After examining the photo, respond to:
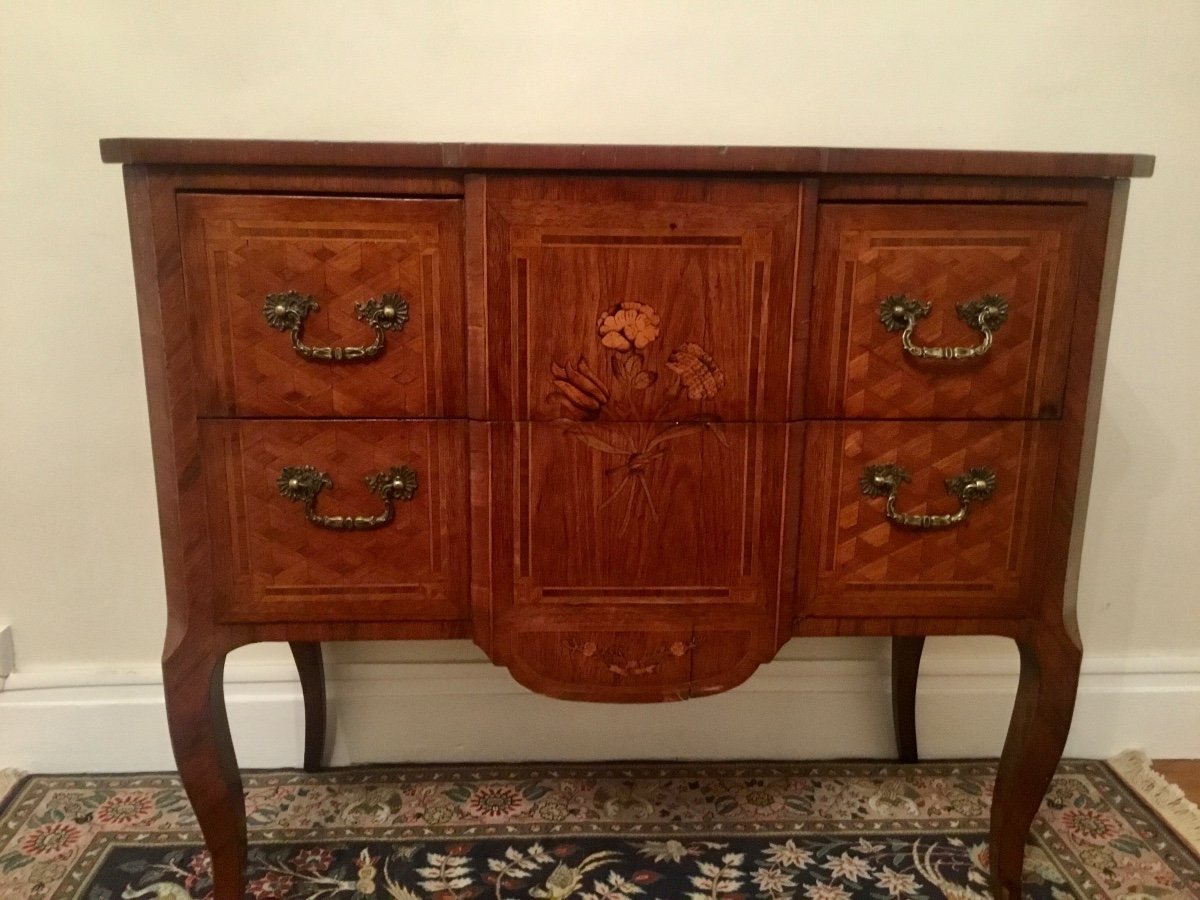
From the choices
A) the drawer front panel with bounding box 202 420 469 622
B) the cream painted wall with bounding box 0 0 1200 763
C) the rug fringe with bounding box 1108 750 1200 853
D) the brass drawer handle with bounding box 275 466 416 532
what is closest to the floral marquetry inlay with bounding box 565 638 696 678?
the drawer front panel with bounding box 202 420 469 622

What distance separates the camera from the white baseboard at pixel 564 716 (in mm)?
1463

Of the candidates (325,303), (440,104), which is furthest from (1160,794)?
(440,104)

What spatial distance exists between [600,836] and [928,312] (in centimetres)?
93

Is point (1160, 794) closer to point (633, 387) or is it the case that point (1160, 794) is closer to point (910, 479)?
point (910, 479)

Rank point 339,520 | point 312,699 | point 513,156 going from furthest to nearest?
point 312,699 → point 339,520 → point 513,156

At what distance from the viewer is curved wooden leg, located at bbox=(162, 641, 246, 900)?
100cm

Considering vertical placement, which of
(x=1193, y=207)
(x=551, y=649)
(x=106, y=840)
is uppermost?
(x=1193, y=207)

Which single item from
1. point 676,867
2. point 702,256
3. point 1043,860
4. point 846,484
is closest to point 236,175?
point 702,256

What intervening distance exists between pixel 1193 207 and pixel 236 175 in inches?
57.8

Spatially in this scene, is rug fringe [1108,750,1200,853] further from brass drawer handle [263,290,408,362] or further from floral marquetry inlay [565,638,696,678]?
brass drawer handle [263,290,408,362]

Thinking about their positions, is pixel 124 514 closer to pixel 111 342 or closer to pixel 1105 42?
pixel 111 342

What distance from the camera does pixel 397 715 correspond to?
1.50m

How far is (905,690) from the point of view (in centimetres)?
147

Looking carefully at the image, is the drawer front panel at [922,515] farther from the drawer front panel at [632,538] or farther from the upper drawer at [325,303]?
the upper drawer at [325,303]
